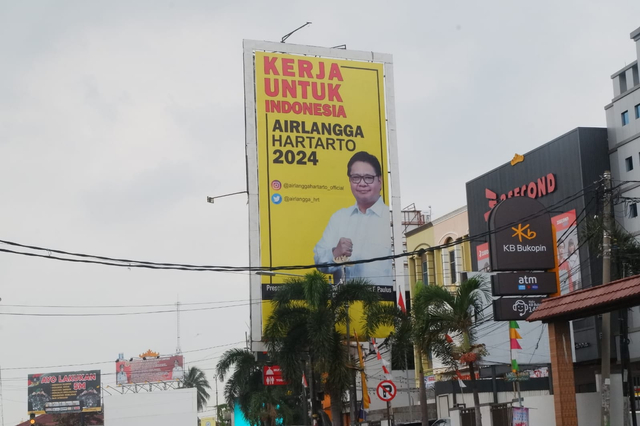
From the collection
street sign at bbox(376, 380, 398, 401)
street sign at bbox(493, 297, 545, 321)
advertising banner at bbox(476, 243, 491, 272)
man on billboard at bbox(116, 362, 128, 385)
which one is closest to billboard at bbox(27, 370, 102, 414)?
man on billboard at bbox(116, 362, 128, 385)

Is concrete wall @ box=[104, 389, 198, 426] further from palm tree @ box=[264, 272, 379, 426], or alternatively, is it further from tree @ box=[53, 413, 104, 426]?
palm tree @ box=[264, 272, 379, 426]

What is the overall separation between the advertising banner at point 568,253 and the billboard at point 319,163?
11.3 metres

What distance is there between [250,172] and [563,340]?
2940 cm

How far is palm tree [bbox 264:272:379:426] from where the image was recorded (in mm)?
39594

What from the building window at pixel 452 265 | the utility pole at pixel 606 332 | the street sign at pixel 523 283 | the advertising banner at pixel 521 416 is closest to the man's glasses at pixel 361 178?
the building window at pixel 452 265

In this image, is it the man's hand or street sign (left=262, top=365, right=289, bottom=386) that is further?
the man's hand

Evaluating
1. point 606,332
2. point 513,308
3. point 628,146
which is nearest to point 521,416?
point 606,332

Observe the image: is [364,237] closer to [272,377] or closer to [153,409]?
[272,377]

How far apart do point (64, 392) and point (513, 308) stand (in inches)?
4471

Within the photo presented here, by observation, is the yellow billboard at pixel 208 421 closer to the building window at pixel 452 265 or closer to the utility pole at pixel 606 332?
the building window at pixel 452 265

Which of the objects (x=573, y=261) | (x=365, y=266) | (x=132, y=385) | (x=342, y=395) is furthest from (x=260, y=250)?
(x=132, y=385)

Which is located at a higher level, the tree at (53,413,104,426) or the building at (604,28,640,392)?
the building at (604,28,640,392)

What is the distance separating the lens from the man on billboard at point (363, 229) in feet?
170

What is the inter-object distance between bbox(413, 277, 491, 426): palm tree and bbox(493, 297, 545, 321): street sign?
4573 millimetres
